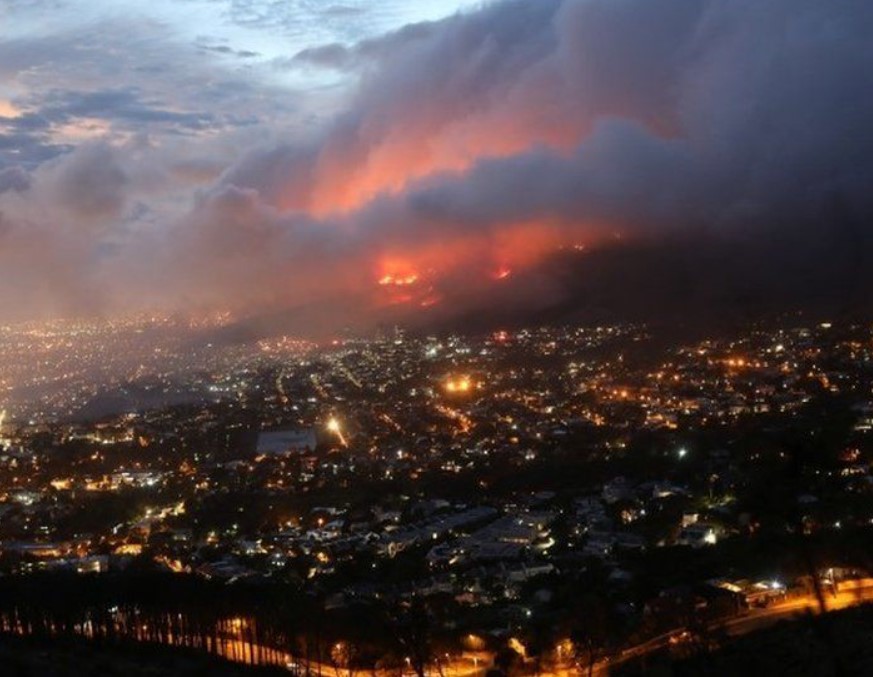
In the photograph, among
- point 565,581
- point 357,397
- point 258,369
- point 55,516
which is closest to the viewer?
point 565,581

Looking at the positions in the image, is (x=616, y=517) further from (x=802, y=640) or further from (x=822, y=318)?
(x=822, y=318)

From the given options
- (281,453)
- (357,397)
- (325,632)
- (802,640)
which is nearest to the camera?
(802,640)

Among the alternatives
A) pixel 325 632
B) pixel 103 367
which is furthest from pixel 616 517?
pixel 103 367

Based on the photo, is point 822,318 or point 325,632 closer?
point 325,632

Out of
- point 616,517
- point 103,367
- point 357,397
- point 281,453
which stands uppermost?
point 103,367

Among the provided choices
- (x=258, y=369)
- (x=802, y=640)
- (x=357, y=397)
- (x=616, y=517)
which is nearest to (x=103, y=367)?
(x=258, y=369)

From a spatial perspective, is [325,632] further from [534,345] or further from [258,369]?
[258,369]

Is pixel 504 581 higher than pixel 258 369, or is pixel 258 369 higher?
pixel 258 369

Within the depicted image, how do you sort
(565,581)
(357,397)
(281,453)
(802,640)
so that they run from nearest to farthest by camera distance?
1. (802,640)
2. (565,581)
3. (281,453)
4. (357,397)

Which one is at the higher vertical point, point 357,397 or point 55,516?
point 357,397
